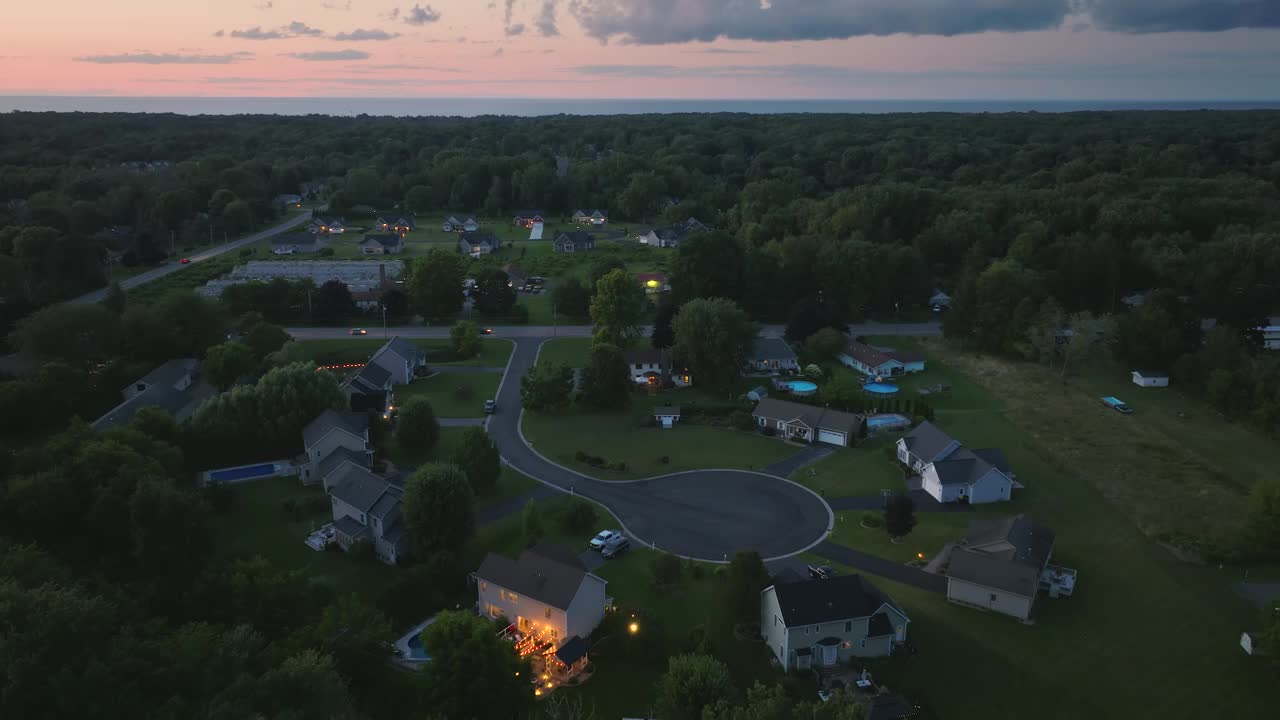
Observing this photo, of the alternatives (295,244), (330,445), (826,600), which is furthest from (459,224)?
(826,600)

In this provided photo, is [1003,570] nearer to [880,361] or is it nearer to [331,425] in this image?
[880,361]

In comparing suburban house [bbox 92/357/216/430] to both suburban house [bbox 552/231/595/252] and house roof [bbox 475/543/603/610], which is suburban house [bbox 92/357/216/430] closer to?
house roof [bbox 475/543/603/610]

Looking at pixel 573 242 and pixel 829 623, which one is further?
pixel 573 242

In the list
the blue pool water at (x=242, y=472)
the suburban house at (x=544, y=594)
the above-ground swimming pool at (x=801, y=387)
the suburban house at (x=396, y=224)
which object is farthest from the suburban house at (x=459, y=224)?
the suburban house at (x=544, y=594)

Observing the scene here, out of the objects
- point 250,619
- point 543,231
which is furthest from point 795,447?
point 543,231

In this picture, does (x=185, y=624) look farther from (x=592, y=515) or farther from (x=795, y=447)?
(x=795, y=447)

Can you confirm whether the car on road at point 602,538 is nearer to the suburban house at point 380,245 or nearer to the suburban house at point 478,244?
the suburban house at point 478,244
